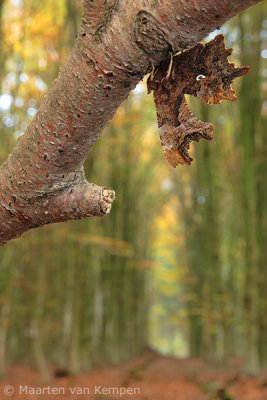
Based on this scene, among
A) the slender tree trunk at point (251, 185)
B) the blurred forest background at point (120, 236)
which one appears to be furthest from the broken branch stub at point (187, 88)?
the slender tree trunk at point (251, 185)

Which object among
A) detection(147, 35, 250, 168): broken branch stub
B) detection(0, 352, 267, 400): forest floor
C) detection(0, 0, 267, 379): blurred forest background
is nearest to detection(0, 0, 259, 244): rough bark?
detection(147, 35, 250, 168): broken branch stub

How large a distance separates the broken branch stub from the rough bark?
113 millimetres

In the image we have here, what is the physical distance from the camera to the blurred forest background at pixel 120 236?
711cm

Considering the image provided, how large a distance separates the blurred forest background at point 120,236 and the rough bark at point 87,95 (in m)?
4.87

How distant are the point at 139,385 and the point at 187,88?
21.6 feet

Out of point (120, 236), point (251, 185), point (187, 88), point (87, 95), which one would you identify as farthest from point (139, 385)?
point (87, 95)

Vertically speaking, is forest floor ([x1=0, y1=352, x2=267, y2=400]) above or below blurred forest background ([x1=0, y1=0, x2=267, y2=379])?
below

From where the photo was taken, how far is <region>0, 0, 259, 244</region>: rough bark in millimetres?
909

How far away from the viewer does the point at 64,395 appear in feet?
17.6

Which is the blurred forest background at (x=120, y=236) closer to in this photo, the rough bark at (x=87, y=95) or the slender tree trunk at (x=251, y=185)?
the slender tree trunk at (x=251, y=185)

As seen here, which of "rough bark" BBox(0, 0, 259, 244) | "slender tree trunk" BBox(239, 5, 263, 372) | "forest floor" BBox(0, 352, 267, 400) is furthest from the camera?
"slender tree trunk" BBox(239, 5, 263, 372)

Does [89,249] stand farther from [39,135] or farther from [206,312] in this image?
[39,135]

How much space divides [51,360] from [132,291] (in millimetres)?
3307

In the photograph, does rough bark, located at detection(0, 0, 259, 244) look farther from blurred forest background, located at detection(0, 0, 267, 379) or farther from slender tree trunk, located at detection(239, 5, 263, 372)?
slender tree trunk, located at detection(239, 5, 263, 372)
